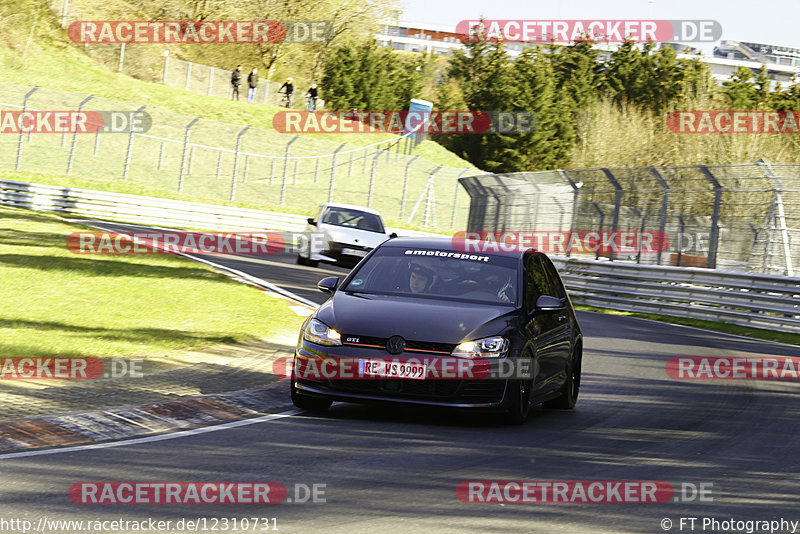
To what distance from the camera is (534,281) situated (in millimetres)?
10336

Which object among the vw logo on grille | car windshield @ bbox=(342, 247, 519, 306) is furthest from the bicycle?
the vw logo on grille

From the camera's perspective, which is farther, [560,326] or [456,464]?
[560,326]

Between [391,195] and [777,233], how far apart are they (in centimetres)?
2895

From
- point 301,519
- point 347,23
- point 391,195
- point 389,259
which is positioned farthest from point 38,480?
point 347,23

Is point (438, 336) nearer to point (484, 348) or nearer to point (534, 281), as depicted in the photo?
point (484, 348)

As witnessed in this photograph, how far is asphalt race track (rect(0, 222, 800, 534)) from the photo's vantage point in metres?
6.01

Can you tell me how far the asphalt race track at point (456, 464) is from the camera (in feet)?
19.7

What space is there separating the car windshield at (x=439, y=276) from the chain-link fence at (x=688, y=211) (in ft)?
42.0

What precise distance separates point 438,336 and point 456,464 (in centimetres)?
146

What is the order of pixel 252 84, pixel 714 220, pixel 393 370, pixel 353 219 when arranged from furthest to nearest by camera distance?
pixel 252 84, pixel 353 219, pixel 714 220, pixel 393 370

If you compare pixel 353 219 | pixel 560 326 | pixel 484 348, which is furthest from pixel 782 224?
pixel 484 348

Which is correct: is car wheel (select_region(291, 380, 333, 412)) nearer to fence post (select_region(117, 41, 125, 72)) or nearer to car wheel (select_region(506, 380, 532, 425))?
car wheel (select_region(506, 380, 532, 425))

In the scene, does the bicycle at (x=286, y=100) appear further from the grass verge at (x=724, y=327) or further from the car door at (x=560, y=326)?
the car door at (x=560, y=326)

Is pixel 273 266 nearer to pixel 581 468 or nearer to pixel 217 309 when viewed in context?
pixel 217 309
